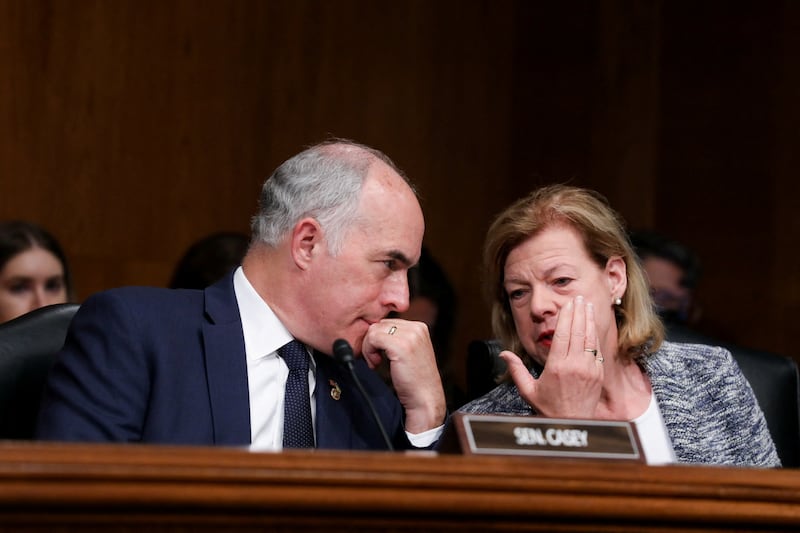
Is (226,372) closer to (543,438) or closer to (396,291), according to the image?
(396,291)

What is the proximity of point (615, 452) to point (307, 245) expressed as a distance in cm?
83

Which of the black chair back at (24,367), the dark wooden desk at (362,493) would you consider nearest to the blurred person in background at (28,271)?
the black chair back at (24,367)

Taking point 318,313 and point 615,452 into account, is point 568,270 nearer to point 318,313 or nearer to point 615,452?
point 318,313

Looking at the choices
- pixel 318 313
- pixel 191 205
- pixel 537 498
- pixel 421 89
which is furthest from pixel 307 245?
pixel 421 89

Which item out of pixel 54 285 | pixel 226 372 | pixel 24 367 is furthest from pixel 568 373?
pixel 54 285

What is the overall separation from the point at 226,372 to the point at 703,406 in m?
1.13

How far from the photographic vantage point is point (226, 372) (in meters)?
Answer: 1.91

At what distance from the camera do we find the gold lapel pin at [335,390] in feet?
6.77

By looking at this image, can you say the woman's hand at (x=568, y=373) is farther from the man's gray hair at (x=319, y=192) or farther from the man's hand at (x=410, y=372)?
the man's gray hair at (x=319, y=192)

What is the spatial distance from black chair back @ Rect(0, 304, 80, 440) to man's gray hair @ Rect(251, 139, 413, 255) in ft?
1.36

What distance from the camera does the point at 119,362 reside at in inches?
72.2

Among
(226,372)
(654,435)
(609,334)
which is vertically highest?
(226,372)

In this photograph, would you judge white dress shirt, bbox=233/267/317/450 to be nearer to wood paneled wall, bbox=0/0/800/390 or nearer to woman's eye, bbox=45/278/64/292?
woman's eye, bbox=45/278/64/292

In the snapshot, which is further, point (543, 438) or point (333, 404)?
point (333, 404)
